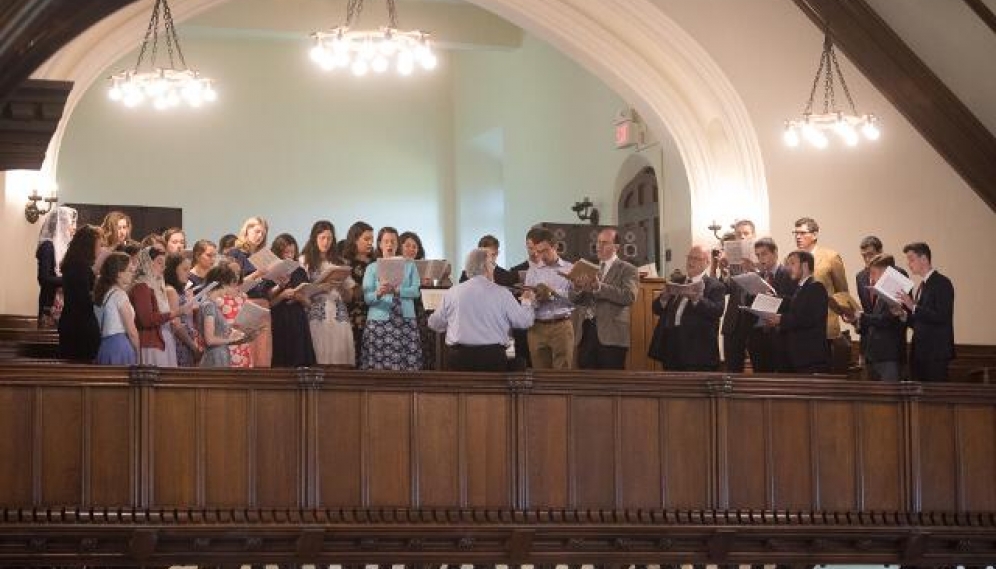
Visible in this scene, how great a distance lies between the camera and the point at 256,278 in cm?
1140

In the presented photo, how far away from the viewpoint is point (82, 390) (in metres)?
9.98

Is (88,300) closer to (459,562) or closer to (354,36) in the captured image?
(459,562)

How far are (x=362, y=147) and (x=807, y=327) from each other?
1145cm

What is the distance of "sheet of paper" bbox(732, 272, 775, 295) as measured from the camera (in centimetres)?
1197

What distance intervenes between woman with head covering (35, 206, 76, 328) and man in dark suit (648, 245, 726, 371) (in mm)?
4179

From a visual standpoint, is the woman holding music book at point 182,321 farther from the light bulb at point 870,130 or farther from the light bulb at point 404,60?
the light bulb at point 870,130

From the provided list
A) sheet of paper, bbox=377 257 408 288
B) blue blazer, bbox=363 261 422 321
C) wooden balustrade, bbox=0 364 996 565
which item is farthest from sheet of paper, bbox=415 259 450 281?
wooden balustrade, bbox=0 364 996 565

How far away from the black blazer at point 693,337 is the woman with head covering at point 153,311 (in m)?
3.46

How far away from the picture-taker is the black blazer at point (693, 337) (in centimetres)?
1211

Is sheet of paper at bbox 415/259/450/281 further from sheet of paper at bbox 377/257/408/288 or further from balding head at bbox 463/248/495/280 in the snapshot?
balding head at bbox 463/248/495/280

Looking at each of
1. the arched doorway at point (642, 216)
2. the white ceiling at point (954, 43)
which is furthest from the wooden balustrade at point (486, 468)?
the arched doorway at point (642, 216)

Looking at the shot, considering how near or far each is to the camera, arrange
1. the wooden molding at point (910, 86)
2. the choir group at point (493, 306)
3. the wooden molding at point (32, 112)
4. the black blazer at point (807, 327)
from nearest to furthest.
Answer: the wooden molding at point (32, 112) < the choir group at point (493, 306) < the black blazer at point (807, 327) < the wooden molding at point (910, 86)

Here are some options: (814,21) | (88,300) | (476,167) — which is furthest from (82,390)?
(476,167)

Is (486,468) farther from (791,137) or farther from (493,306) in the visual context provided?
(791,137)
